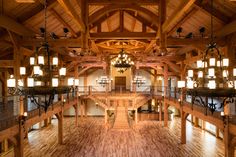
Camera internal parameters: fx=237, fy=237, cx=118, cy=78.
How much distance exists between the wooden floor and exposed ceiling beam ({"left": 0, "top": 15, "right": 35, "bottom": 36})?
6.13 meters

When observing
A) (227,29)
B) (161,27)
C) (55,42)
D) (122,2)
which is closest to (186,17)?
(227,29)

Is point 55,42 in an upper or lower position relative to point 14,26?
lower

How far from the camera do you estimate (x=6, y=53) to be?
1352 cm

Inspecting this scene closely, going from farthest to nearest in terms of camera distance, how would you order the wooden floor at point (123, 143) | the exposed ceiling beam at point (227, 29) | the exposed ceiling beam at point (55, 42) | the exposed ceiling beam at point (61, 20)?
the wooden floor at point (123, 143) < the exposed ceiling beam at point (61, 20) < the exposed ceiling beam at point (55, 42) < the exposed ceiling beam at point (227, 29)

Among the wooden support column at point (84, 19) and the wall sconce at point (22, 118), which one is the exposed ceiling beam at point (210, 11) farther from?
the wall sconce at point (22, 118)

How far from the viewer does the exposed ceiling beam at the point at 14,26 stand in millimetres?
8450

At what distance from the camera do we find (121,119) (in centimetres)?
1917

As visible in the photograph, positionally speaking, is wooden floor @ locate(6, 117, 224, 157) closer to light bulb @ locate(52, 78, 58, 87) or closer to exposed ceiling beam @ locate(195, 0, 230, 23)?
exposed ceiling beam @ locate(195, 0, 230, 23)

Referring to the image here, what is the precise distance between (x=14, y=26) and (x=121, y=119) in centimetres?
1205

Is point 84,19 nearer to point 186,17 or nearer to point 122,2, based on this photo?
point 122,2

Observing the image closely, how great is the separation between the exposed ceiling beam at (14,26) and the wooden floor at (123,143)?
241 inches

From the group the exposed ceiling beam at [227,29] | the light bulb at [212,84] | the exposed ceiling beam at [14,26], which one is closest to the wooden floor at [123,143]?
the exposed ceiling beam at [227,29]

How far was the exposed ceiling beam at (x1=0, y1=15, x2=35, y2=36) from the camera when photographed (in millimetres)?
8450

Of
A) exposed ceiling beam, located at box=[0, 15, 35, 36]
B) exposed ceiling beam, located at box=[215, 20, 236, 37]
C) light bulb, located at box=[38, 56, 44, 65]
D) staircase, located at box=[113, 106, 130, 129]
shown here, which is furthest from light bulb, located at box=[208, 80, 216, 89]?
staircase, located at box=[113, 106, 130, 129]
